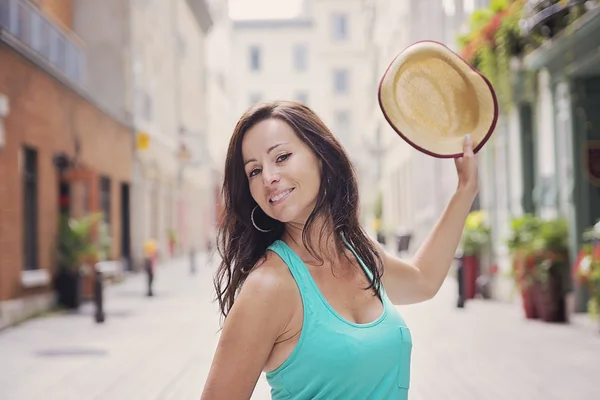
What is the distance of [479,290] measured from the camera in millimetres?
16203

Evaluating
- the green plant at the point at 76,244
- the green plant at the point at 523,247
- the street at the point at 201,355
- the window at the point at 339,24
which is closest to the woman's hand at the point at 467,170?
the street at the point at 201,355

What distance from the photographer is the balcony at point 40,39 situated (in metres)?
14.0

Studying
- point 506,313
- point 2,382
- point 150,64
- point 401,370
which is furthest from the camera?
point 150,64

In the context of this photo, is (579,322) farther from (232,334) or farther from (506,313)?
(232,334)

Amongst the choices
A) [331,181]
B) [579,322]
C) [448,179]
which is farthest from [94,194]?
[331,181]

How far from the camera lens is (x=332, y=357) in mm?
1931

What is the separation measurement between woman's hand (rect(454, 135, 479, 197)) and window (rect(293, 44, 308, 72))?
69801 mm

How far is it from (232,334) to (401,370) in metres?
0.42

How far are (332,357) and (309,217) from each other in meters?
0.36

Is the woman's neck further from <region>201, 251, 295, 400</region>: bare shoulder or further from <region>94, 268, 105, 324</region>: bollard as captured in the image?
<region>94, 268, 105, 324</region>: bollard

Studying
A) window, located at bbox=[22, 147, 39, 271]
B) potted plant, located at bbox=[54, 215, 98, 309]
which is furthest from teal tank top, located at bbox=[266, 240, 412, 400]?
potted plant, located at bbox=[54, 215, 98, 309]

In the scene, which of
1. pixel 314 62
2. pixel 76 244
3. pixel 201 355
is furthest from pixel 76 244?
pixel 314 62

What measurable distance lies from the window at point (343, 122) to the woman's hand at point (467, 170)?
214 ft

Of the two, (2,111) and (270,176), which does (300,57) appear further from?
(270,176)
